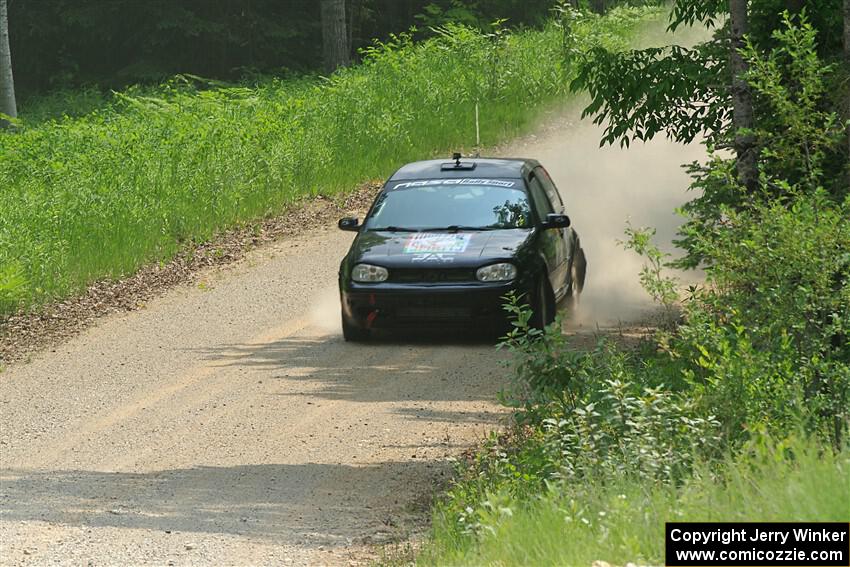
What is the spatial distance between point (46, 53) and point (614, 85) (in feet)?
109

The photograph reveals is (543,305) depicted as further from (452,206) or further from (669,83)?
(669,83)

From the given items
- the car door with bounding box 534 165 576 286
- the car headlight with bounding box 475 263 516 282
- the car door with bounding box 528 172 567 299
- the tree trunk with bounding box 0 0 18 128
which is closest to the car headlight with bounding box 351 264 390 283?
the car headlight with bounding box 475 263 516 282

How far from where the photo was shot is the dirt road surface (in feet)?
28.5

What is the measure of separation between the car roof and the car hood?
42.0 inches

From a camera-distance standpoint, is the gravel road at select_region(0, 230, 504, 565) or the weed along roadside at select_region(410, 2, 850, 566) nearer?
the weed along roadside at select_region(410, 2, 850, 566)

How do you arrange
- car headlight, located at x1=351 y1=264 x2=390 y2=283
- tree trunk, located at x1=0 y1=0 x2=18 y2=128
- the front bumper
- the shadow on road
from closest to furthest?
the shadow on road < the front bumper < car headlight, located at x1=351 y1=264 x2=390 y2=283 < tree trunk, located at x1=0 y1=0 x2=18 y2=128

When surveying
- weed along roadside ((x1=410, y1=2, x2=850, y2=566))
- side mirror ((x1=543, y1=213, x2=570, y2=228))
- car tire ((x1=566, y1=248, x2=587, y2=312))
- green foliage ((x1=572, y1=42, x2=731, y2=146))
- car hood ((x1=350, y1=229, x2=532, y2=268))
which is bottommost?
car tire ((x1=566, y1=248, x2=587, y2=312))

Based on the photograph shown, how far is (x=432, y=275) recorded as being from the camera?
46.4ft

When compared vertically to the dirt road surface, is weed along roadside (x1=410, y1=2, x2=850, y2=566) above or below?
above

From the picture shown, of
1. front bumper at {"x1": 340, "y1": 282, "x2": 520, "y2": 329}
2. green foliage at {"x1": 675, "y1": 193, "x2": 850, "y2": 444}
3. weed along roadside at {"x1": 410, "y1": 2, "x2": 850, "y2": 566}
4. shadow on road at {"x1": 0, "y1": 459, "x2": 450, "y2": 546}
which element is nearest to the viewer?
weed along roadside at {"x1": 410, "y1": 2, "x2": 850, "y2": 566}

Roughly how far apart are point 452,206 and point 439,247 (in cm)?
92

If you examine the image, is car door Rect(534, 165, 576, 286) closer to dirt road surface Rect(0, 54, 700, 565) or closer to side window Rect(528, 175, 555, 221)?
side window Rect(528, 175, 555, 221)

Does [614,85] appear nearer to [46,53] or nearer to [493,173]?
[493,173]

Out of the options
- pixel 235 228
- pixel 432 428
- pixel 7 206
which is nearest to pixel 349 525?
pixel 432 428
